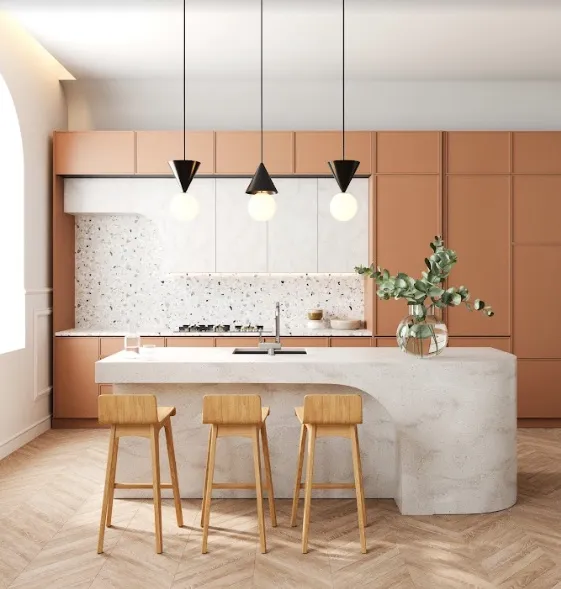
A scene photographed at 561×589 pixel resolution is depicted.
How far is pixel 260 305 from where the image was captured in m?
6.77

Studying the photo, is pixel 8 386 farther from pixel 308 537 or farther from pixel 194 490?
pixel 308 537

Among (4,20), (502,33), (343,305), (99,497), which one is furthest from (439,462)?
(4,20)

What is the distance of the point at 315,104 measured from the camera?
6738mm

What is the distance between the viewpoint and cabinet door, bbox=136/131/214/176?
6.26 m

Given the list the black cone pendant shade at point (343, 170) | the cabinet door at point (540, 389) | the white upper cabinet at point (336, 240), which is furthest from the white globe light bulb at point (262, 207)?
the cabinet door at point (540, 389)

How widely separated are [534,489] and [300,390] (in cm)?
164

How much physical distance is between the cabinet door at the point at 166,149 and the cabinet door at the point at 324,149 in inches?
32.2

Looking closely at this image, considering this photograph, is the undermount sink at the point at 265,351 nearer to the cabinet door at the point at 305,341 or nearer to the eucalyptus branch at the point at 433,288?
the eucalyptus branch at the point at 433,288

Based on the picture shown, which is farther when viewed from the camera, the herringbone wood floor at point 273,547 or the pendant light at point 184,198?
the pendant light at point 184,198

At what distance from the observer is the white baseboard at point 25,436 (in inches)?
205

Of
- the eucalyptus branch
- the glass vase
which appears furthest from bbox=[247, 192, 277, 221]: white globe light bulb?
the glass vase

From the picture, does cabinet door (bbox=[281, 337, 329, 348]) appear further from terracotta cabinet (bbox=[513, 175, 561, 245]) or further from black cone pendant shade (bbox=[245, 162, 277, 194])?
black cone pendant shade (bbox=[245, 162, 277, 194])

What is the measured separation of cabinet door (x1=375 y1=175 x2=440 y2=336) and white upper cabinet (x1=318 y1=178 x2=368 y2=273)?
180 millimetres

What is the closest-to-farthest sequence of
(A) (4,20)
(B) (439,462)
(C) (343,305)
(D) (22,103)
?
(B) (439,462) → (A) (4,20) → (D) (22,103) → (C) (343,305)
